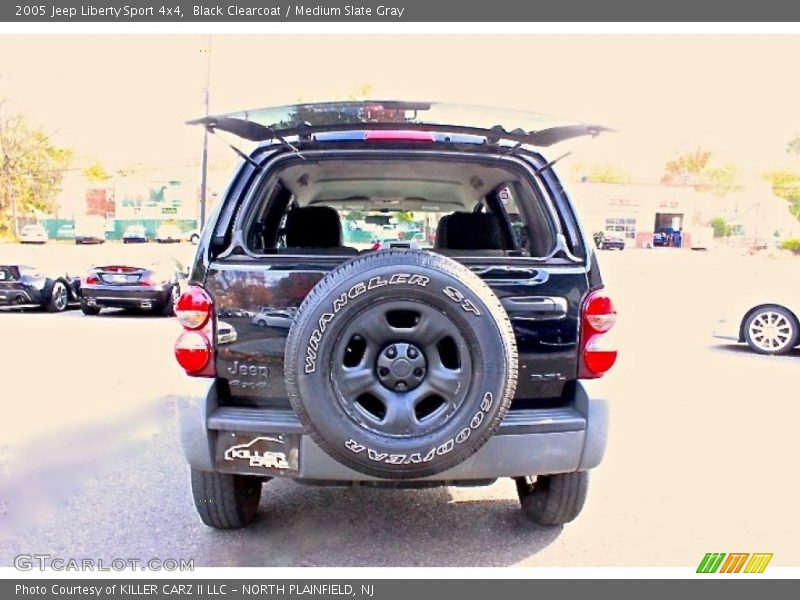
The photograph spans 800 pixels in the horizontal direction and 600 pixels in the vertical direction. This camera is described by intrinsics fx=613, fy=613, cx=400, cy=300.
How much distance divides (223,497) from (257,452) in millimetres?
565

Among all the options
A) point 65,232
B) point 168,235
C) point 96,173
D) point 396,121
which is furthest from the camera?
point 96,173

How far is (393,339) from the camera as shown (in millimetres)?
2361

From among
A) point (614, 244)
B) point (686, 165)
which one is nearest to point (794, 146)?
point (614, 244)

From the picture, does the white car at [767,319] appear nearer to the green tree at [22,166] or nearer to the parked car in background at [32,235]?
the green tree at [22,166]

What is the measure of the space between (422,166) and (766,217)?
49071mm

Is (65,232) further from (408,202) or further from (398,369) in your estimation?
(398,369)

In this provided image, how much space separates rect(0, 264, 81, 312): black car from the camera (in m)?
11.5

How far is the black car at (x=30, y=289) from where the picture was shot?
37.7 ft

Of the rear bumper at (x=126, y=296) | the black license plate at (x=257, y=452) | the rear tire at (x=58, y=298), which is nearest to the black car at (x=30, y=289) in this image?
the rear tire at (x=58, y=298)

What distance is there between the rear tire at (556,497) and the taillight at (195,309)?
1.83 metres

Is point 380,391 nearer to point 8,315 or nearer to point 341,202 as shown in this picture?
point 341,202

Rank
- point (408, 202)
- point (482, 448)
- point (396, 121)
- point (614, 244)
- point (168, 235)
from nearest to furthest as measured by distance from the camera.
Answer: point (482, 448), point (396, 121), point (408, 202), point (614, 244), point (168, 235)

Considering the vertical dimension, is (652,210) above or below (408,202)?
above

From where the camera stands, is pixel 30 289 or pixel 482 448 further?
pixel 30 289
